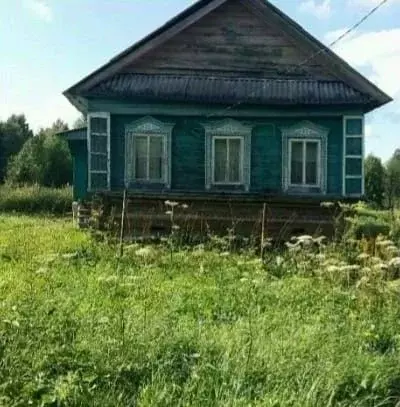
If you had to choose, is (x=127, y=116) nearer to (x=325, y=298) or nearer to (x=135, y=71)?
(x=135, y=71)

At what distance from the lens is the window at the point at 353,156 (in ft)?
51.8

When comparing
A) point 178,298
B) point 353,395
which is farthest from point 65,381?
point 178,298

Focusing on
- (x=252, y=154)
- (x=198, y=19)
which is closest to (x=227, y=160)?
(x=252, y=154)

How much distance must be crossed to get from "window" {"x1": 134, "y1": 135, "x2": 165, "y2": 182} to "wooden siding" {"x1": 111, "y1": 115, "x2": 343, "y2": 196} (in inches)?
10.4

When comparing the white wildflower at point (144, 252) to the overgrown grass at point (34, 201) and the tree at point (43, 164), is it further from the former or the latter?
the tree at point (43, 164)

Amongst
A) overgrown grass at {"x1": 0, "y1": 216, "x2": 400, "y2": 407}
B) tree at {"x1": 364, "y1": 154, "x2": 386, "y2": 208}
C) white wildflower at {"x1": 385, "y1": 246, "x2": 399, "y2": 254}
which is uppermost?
tree at {"x1": 364, "y1": 154, "x2": 386, "y2": 208}

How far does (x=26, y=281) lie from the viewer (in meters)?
7.95

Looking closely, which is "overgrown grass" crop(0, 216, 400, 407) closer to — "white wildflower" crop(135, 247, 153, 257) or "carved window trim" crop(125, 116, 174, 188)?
"white wildflower" crop(135, 247, 153, 257)

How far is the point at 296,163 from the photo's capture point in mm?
16062

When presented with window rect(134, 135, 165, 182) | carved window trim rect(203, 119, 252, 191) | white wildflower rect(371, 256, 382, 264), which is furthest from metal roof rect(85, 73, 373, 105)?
white wildflower rect(371, 256, 382, 264)

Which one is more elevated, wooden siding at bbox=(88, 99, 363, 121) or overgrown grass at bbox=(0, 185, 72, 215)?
wooden siding at bbox=(88, 99, 363, 121)

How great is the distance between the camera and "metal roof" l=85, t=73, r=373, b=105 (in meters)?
15.4

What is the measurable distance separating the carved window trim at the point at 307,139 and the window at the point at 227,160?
3.16 feet

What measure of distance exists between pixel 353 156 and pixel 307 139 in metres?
1.06
